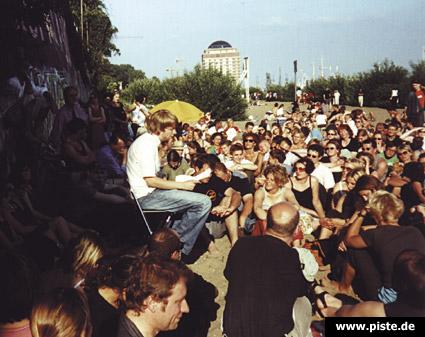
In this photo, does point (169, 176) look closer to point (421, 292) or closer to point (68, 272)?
point (68, 272)

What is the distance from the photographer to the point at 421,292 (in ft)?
8.73

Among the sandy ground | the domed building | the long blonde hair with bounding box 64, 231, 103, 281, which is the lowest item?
the sandy ground

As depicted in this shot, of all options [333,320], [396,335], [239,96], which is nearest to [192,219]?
[333,320]

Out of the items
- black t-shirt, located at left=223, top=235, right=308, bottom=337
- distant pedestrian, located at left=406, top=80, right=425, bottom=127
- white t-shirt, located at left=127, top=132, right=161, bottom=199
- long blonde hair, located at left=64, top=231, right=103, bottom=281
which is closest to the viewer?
black t-shirt, located at left=223, top=235, right=308, bottom=337

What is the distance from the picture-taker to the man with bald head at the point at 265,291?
302cm

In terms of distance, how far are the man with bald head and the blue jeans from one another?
1.71 meters

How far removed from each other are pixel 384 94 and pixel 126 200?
35854 mm

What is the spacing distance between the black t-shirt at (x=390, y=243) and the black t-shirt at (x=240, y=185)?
2.57 meters

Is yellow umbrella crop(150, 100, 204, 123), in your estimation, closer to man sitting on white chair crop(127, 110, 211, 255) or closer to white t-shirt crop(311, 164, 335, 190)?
white t-shirt crop(311, 164, 335, 190)

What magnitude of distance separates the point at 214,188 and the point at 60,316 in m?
4.01

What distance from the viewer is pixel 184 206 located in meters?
4.90

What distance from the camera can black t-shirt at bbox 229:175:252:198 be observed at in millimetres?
6378

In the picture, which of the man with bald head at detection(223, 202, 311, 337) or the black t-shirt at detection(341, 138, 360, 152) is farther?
the black t-shirt at detection(341, 138, 360, 152)

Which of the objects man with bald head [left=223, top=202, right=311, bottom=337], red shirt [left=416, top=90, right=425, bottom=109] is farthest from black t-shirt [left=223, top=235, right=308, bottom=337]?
red shirt [left=416, top=90, right=425, bottom=109]
